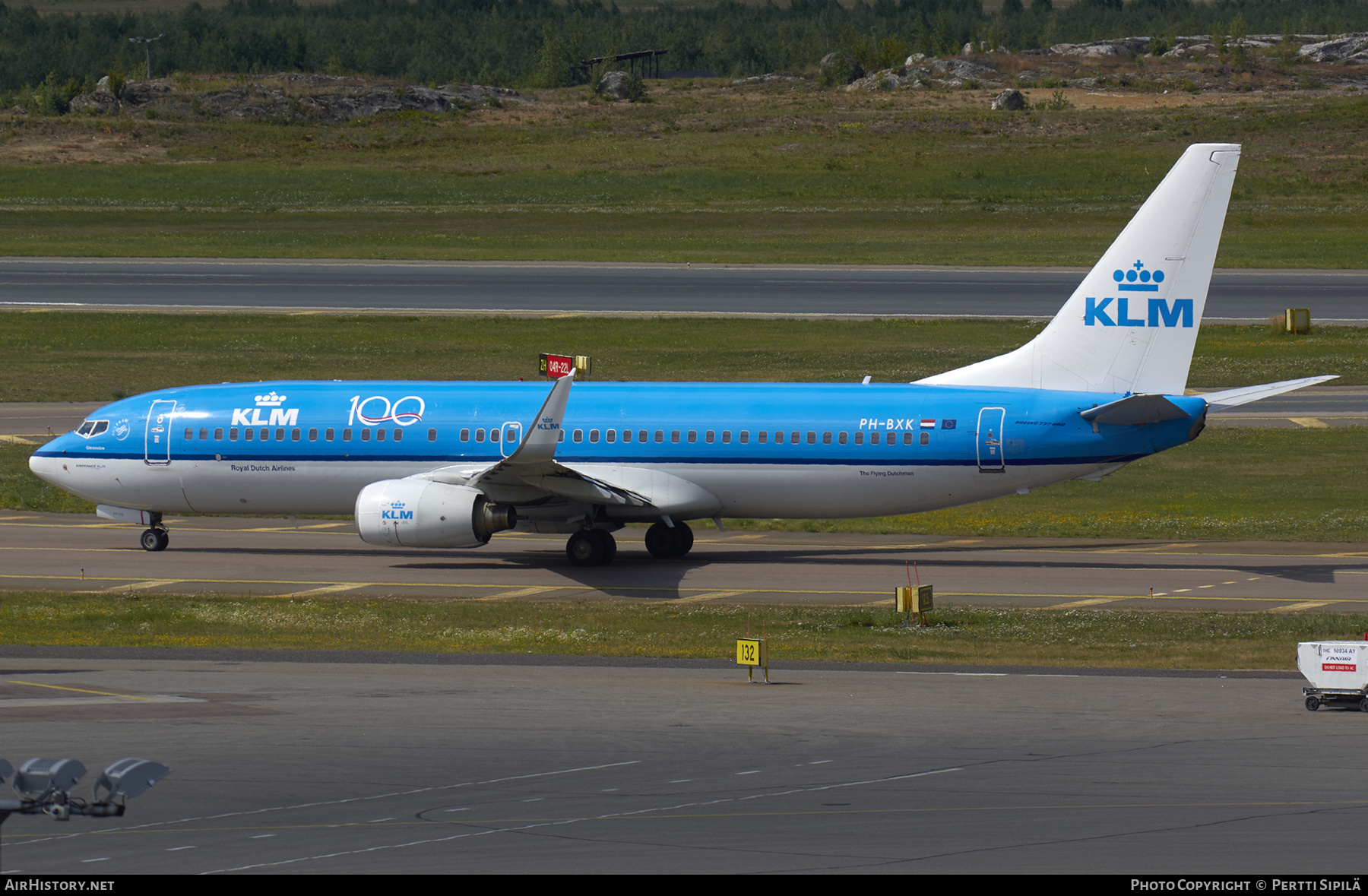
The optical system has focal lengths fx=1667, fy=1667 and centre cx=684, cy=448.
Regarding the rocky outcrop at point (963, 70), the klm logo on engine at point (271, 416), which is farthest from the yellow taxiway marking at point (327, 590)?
the rocky outcrop at point (963, 70)

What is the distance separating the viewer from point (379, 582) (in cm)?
3859

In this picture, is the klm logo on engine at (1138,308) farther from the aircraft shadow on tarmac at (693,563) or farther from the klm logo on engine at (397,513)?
the klm logo on engine at (397,513)

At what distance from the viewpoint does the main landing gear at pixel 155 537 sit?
140 feet

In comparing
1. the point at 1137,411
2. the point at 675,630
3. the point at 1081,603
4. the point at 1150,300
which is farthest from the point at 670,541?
the point at 1150,300

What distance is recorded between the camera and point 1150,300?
38.7 metres

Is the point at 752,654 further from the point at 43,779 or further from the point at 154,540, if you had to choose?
the point at 154,540

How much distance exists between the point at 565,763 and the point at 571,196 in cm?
11739

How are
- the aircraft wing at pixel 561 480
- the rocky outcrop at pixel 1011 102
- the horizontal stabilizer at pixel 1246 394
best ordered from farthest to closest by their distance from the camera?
the rocky outcrop at pixel 1011 102 → the horizontal stabilizer at pixel 1246 394 → the aircraft wing at pixel 561 480

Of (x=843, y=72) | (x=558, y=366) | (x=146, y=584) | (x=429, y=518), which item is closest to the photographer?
(x=429, y=518)

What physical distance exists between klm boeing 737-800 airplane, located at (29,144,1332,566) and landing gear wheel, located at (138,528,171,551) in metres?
0.11

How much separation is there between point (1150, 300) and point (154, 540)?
83.3ft

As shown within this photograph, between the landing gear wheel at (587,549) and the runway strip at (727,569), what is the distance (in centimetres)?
35

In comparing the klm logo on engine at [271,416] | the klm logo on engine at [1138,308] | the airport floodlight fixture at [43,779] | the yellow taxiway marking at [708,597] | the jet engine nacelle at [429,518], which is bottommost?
the yellow taxiway marking at [708,597]

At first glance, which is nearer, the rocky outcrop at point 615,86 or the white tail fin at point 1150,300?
the white tail fin at point 1150,300
